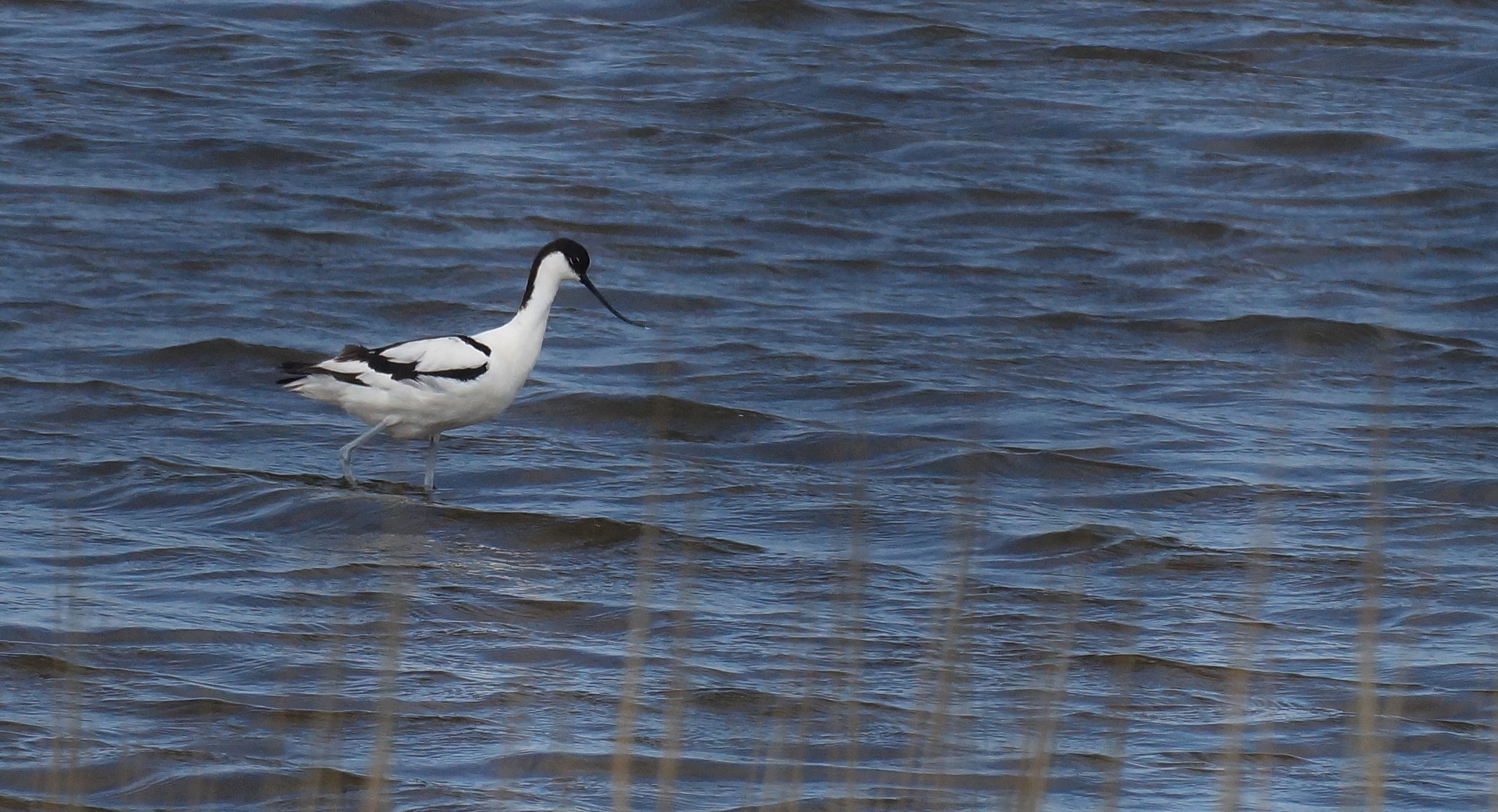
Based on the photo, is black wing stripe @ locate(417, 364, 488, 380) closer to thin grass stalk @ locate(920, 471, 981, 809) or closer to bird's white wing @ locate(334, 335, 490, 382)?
bird's white wing @ locate(334, 335, 490, 382)

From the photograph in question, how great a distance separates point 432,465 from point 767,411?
6.46ft

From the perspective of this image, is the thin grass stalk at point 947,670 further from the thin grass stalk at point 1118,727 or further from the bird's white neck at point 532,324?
the bird's white neck at point 532,324

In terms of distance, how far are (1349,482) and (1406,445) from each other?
0.92 m

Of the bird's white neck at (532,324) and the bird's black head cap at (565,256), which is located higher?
the bird's black head cap at (565,256)

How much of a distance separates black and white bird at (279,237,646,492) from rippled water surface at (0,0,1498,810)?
30cm

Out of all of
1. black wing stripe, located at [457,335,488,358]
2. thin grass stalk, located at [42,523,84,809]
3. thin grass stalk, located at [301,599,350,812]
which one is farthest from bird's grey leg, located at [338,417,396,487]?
thin grass stalk, located at [301,599,350,812]

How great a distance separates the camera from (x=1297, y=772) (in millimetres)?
5586

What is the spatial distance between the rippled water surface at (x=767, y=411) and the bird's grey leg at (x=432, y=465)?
13cm

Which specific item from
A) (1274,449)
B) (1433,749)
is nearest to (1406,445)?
(1274,449)

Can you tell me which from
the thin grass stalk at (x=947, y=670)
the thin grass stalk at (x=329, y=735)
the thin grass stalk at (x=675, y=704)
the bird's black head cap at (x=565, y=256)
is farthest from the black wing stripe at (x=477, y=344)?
the thin grass stalk at (x=675, y=704)

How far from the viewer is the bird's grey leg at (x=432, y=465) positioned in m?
9.00

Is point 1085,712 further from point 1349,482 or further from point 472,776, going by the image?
point 1349,482

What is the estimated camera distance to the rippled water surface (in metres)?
5.54

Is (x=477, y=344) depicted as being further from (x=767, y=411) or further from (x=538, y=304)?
(x=767, y=411)
